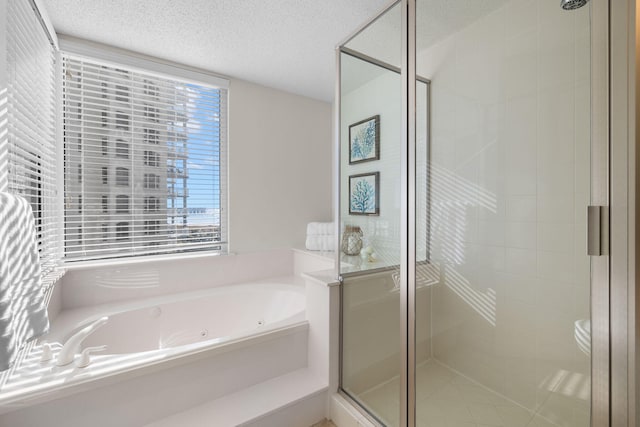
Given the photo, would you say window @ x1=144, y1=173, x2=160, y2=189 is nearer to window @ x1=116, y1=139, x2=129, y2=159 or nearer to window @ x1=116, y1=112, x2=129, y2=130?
window @ x1=116, y1=139, x2=129, y2=159

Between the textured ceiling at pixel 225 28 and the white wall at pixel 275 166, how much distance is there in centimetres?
40

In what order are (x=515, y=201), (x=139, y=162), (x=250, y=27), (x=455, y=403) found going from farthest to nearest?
(x=139, y=162)
(x=250, y=27)
(x=455, y=403)
(x=515, y=201)

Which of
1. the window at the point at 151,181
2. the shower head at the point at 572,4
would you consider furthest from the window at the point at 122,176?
the shower head at the point at 572,4

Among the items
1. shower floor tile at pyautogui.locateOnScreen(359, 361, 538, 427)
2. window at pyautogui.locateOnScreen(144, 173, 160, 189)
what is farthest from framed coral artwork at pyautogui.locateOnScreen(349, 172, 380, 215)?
window at pyautogui.locateOnScreen(144, 173, 160, 189)

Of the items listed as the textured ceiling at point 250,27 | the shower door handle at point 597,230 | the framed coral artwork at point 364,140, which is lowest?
the shower door handle at point 597,230

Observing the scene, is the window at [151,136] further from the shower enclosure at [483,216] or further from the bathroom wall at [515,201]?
the bathroom wall at [515,201]

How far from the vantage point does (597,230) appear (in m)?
0.86

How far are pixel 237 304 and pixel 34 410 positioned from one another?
53.8 inches

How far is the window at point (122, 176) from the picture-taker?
2207 millimetres

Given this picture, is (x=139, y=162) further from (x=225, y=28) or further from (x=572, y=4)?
(x=572, y=4)

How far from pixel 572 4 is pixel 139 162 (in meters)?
2.55

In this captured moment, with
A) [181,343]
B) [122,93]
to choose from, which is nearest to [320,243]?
[181,343]

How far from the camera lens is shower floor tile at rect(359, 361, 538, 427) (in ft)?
3.63

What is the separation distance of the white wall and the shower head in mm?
2240
